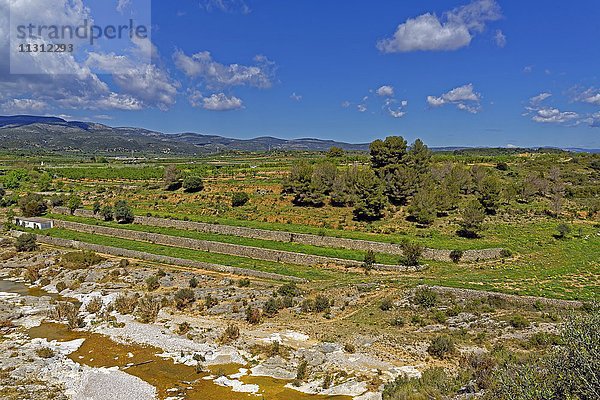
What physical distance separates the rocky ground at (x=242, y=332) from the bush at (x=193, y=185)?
1400 inches

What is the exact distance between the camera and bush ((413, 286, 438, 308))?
28120 millimetres

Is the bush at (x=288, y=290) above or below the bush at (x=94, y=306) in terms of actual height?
above

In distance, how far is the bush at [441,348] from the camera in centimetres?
2183

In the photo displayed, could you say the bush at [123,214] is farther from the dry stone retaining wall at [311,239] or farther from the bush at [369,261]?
the bush at [369,261]

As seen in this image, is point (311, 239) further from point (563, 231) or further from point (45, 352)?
point (45, 352)

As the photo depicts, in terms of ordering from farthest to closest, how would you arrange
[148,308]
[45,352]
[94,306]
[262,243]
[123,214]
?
[123,214]
[262,243]
[94,306]
[148,308]
[45,352]

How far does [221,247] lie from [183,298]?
14598 millimetres

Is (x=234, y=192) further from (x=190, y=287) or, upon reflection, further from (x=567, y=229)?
(x=567, y=229)

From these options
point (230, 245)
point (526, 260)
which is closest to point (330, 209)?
point (230, 245)

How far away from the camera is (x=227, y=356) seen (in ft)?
76.9

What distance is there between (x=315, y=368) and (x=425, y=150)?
49401mm

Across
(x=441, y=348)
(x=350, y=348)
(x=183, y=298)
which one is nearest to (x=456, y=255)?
(x=441, y=348)

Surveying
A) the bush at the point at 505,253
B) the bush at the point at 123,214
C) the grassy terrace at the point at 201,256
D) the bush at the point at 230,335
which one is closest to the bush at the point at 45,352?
the bush at the point at 230,335

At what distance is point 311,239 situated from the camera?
1811 inches
